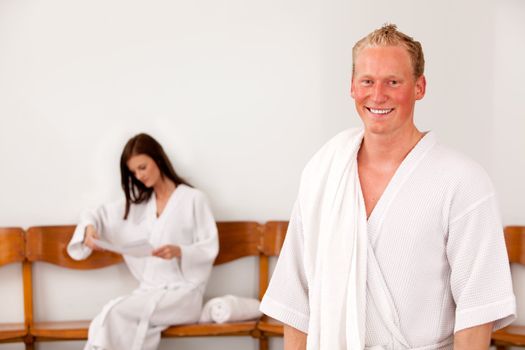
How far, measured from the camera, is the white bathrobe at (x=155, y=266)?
4.04 m

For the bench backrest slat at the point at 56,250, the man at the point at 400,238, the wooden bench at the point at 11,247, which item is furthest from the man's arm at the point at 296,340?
the wooden bench at the point at 11,247

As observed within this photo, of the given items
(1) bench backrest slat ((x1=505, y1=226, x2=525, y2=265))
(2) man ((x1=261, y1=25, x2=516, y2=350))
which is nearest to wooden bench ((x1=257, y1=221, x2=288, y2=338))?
(1) bench backrest slat ((x1=505, y1=226, x2=525, y2=265))

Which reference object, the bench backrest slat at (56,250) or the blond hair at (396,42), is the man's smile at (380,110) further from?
the bench backrest slat at (56,250)

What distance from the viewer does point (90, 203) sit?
178 inches

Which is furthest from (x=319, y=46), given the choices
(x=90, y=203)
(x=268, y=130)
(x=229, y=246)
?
(x=90, y=203)

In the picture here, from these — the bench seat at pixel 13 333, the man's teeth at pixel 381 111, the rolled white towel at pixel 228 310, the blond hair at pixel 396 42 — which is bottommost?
the bench seat at pixel 13 333

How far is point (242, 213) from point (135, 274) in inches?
26.0

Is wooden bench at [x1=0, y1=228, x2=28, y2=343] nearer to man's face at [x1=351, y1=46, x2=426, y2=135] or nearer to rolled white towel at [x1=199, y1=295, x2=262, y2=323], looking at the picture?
rolled white towel at [x1=199, y1=295, x2=262, y2=323]

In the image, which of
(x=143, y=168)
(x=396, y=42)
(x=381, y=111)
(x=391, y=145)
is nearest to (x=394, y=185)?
(x=391, y=145)

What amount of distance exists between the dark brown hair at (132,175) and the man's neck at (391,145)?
7.33ft

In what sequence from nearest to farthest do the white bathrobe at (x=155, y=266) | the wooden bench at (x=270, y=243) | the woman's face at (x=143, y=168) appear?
1. the white bathrobe at (x=155, y=266)
2. the woman's face at (x=143, y=168)
3. the wooden bench at (x=270, y=243)

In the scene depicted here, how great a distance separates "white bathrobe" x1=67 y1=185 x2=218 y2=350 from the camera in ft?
13.2

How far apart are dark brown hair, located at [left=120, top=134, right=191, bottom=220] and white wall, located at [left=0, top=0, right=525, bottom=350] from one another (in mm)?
131

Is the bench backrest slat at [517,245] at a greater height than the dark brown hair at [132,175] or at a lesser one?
lesser
